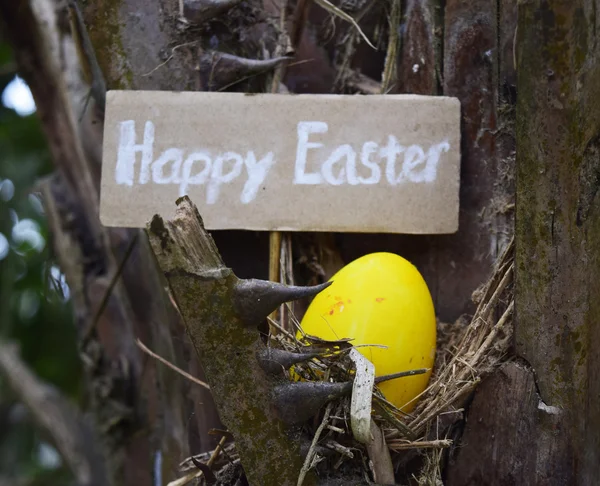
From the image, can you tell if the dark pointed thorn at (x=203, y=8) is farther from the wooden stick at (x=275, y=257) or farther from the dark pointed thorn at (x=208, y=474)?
the dark pointed thorn at (x=208, y=474)

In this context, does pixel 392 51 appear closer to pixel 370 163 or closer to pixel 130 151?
pixel 370 163

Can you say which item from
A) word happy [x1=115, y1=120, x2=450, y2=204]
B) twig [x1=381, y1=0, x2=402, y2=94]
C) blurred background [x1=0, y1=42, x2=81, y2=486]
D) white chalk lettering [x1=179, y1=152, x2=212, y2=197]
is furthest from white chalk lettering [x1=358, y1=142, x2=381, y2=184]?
blurred background [x1=0, y1=42, x2=81, y2=486]

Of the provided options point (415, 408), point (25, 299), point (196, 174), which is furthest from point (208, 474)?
point (25, 299)

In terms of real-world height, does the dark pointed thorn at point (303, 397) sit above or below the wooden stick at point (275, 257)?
below

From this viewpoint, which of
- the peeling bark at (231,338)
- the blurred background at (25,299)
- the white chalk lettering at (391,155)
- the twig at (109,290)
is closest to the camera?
the peeling bark at (231,338)

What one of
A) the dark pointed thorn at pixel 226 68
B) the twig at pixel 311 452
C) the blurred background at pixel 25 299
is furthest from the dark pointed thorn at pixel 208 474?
the blurred background at pixel 25 299

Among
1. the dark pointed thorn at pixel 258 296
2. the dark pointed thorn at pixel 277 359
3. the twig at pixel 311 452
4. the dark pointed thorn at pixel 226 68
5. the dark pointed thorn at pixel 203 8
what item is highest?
the dark pointed thorn at pixel 203 8
